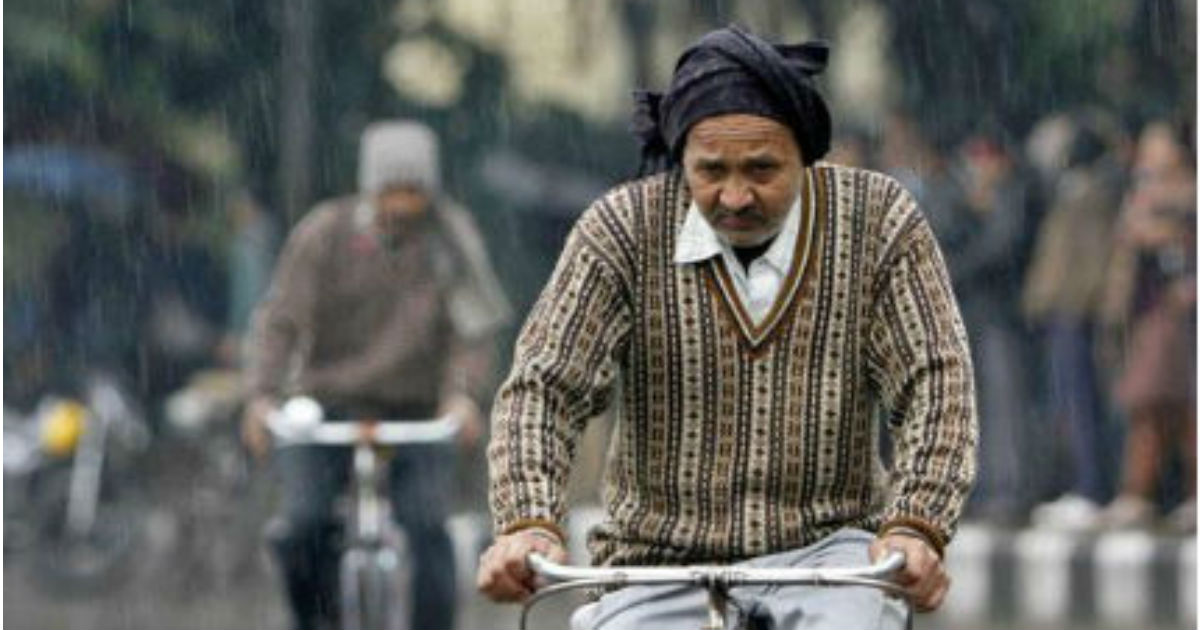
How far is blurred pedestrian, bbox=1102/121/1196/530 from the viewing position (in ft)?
62.9

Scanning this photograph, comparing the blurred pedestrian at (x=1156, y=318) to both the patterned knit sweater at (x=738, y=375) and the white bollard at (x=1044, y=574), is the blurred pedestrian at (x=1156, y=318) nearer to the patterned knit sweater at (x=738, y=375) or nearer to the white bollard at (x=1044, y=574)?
the white bollard at (x=1044, y=574)

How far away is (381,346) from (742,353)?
741 centimetres

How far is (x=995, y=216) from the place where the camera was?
1991 centimetres

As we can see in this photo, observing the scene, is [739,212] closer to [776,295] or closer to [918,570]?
[776,295]

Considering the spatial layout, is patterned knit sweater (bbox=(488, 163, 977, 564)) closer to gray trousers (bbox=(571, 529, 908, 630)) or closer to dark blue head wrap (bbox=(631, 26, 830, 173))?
gray trousers (bbox=(571, 529, 908, 630))

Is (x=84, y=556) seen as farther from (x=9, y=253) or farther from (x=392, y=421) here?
(x=392, y=421)

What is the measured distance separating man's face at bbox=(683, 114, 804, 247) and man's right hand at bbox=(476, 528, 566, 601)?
0.59 meters

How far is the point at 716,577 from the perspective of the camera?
284 inches

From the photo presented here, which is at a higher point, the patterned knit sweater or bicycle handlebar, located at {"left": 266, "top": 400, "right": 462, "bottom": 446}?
the patterned knit sweater

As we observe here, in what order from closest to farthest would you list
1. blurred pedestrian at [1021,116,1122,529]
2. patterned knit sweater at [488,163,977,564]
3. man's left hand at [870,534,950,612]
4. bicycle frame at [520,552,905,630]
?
bicycle frame at [520,552,905,630]
man's left hand at [870,534,950,612]
patterned knit sweater at [488,163,977,564]
blurred pedestrian at [1021,116,1122,529]

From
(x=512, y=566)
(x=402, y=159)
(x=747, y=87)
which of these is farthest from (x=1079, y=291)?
(x=512, y=566)

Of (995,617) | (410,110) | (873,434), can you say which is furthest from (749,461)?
(410,110)

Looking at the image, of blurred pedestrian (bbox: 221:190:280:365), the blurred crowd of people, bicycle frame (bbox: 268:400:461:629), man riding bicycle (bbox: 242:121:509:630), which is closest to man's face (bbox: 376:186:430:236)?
man riding bicycle (bbox: 242:121:509:630)

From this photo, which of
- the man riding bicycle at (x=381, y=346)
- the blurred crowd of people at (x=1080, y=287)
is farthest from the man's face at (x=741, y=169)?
the blurred crowd of people at (x=1080, y=287)
